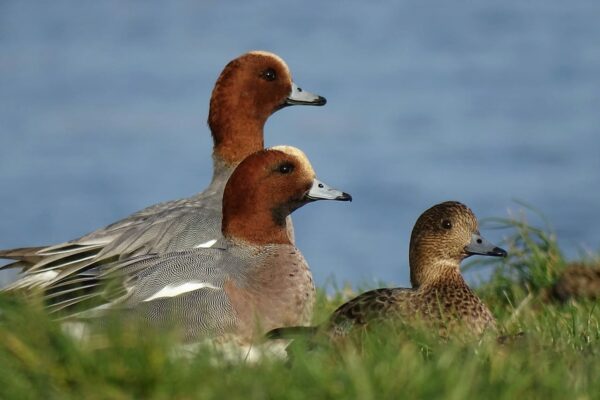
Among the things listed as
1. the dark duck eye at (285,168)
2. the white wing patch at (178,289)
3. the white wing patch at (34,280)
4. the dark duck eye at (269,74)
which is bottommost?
the white wing patch at (178,289)

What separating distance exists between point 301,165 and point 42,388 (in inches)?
102

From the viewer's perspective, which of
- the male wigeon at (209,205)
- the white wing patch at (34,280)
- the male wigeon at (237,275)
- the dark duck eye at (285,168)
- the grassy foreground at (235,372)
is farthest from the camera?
the male wigeon at (209,205)

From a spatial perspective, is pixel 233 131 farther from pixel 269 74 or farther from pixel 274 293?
pixel 274 293

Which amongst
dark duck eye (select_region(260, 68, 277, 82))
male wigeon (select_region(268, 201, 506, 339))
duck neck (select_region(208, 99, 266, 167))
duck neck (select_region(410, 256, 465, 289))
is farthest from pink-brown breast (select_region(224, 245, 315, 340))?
dark duck eye (select_region(260, 68, 277, 82))

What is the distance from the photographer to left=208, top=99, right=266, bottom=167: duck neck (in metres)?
7.37

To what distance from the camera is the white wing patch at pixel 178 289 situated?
5.50 meters

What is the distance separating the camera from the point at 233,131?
740 centimetres

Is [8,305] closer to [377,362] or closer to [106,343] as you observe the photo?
[106,343]

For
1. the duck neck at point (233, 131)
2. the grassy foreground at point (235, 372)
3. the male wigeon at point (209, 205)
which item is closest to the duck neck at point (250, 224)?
the male wigeon at point (209, 205)

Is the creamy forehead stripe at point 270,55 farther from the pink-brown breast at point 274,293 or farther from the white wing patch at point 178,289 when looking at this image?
the white wing patch at point 178,289

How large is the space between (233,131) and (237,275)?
190cm

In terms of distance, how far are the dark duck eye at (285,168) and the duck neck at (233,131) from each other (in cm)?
125

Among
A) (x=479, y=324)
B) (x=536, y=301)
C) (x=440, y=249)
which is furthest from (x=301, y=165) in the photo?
(x=536, y=301)

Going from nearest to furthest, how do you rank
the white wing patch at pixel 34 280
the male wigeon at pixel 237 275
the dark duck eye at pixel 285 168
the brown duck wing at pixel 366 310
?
the brown duck wing at pixel 366 310 → the male wigeon at pixel 237 275 → the dark duck eye at pixel 285 168 → the white wing patch at pixel 34 280
